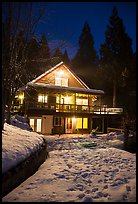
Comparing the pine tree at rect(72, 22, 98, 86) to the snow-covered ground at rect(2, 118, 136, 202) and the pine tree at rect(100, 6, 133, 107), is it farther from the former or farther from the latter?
the snow-covered ground at rect(2, 118, 136, 202)

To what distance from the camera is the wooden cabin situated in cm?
2334

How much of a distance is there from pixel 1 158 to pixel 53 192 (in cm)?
179

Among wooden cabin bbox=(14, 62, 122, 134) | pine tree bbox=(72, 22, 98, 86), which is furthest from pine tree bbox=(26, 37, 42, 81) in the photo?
pine tree bbox=(72, 22, 98, 86)

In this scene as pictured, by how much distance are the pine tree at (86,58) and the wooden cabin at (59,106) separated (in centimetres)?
1663

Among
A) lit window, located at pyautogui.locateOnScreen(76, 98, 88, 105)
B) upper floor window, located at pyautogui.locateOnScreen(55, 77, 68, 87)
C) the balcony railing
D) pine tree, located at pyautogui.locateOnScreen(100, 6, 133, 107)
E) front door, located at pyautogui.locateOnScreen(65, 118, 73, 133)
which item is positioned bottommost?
front door, located at pyautogui.locateOnScreen(65, 118, 73, 133)

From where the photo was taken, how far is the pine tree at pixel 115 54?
3647 cm

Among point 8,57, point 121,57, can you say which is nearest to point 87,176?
point 8,57

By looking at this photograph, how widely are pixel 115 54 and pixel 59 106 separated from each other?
18453 mm

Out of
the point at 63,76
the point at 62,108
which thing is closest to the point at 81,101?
the point at 63,76

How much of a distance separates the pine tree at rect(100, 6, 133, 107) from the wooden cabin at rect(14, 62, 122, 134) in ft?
28.9

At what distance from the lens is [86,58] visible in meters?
47.9

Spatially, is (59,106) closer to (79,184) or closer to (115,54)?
(115,54)

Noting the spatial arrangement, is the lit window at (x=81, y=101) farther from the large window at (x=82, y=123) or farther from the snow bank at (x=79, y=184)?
the snow bank at (x=79, y=184)

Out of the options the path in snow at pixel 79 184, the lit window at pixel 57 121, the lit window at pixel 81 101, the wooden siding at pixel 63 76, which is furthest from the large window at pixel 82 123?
the path in snow at pixel 79 184
